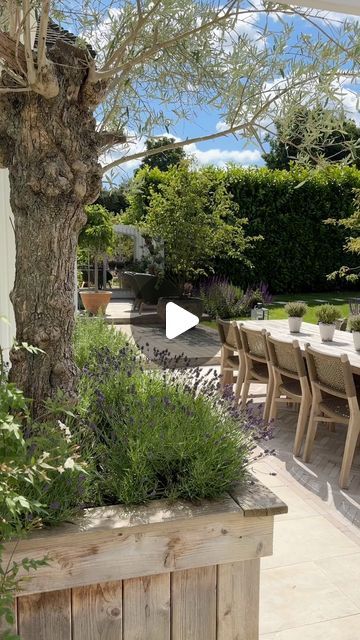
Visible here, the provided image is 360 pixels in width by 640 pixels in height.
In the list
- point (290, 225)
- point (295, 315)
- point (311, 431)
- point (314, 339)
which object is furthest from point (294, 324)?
point (290, 225)

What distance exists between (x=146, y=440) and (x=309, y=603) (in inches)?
48.9

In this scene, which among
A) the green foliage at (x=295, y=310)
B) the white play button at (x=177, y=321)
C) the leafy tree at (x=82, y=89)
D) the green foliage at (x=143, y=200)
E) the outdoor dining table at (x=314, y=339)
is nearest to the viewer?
the leafy tree at (x=82, y=89)

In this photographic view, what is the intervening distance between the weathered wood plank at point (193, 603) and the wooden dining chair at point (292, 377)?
2.56 metres

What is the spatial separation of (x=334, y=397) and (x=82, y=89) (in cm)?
293

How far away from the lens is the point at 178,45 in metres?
2.19

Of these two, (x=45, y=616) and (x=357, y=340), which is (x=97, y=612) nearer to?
(x=45, y=616)

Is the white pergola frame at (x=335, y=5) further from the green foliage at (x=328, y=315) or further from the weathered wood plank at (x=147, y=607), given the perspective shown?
the green foliage at (x=328, y=315)

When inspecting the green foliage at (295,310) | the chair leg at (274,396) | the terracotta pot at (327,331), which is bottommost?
the chair leg at (274,396)

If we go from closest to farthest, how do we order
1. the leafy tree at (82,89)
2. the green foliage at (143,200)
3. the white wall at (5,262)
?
the leafy tree at (82,89) < the white wall at (5,262) < the green foliage at (143,200)

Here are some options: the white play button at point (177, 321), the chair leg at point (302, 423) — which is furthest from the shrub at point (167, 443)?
the chair leg at point (302, 423)

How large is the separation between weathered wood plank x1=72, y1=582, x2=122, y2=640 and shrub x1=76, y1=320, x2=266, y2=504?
0.24m

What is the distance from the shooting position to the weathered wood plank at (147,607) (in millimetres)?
1655

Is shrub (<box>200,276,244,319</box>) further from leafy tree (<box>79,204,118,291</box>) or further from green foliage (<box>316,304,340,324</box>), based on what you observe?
green foliage (<box>316,304,340,324</box>)

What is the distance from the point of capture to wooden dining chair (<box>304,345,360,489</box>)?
3652 millimetres
